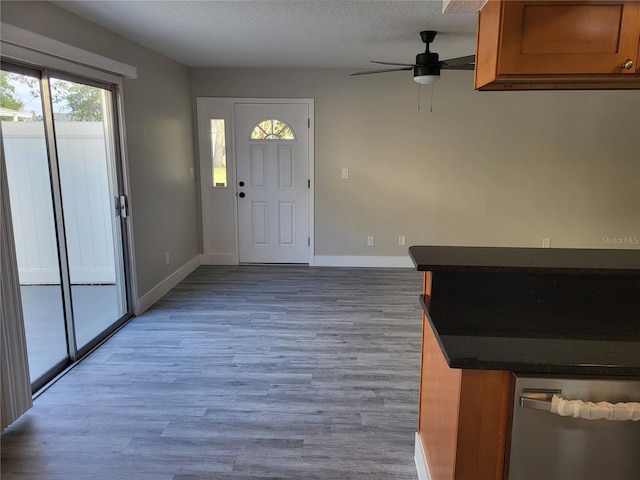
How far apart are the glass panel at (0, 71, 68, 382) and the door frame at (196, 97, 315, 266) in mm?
2744

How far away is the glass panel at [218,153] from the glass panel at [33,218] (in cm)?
278

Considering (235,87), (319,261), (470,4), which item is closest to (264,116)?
(235,87)

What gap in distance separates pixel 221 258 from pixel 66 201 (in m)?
2.75

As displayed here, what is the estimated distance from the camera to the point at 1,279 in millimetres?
2172

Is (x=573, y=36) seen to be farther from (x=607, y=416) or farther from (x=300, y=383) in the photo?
(x=300, y=383)

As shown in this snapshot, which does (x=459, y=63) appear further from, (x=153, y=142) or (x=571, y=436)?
(x=153, y=142)

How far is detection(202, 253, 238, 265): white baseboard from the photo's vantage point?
5668 mm

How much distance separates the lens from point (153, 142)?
416 cm

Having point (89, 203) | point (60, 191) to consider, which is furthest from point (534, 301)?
point (89, 203)

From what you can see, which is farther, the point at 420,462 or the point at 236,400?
the point at 236,400

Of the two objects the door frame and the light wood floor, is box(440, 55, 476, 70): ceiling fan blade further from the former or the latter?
the door frame

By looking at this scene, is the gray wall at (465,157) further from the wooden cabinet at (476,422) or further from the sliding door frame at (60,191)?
the wooden cabinet at (476,422)

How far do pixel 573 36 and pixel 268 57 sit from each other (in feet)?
11.8

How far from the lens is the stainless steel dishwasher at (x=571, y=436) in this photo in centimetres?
126
